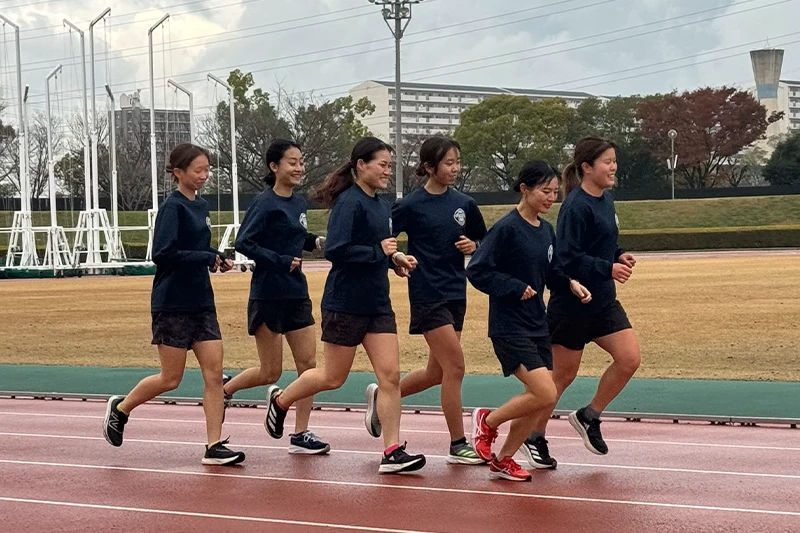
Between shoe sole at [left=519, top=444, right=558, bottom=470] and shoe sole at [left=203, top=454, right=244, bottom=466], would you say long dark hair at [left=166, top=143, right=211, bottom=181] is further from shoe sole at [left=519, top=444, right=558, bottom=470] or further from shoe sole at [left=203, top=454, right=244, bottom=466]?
shoe sole at [left=519, top=444, right=558, bottom=470]

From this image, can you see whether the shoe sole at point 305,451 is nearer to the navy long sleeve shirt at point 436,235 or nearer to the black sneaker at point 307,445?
the black sneaker at point 307,445

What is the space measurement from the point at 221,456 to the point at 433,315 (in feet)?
5.49

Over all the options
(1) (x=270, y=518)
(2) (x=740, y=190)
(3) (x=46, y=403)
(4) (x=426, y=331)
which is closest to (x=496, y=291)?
Result: (4) (x=426, y=331)

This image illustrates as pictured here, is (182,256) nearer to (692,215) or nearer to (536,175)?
(536,175)

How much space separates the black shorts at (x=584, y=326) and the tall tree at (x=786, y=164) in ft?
249

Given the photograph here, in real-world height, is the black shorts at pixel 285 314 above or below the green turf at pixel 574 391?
above

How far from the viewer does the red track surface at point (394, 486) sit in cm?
616

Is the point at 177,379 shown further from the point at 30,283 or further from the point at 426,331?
the point at 30,283

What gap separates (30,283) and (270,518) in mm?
33795

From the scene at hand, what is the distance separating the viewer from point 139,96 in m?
66.4

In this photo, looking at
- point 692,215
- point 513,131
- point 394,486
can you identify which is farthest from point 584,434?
point 513,131

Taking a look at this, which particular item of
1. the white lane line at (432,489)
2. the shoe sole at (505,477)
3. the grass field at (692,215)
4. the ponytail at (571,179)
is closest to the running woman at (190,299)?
the white lane line at (432,489)

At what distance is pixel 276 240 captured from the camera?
8445 millimetres

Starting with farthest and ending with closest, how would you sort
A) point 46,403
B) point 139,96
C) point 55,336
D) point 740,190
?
point 740,190 < point 139,96 < point 55,336 < point 46,403
